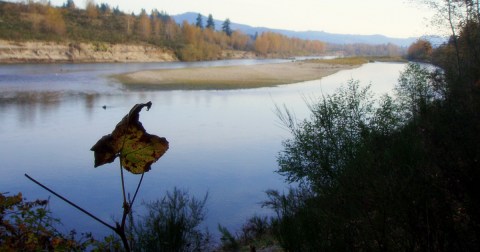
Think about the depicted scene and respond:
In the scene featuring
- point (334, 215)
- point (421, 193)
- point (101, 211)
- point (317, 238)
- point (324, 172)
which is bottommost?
point (101, 211)

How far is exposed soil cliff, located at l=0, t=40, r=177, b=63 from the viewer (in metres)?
53.3

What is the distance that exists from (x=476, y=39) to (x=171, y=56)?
63.8 m

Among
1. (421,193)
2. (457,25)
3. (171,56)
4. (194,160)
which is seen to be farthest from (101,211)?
(171,56)

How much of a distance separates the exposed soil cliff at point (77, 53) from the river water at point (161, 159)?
96.0ft

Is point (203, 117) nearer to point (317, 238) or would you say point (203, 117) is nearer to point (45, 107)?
point (45, 107)

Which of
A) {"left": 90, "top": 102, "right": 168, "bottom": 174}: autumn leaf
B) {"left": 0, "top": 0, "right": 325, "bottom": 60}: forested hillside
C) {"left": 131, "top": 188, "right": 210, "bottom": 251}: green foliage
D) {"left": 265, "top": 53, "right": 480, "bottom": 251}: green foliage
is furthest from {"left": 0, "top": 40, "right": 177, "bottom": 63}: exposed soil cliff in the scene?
{"left": 90, "top": 102, "right": 168, "bottom": 174}: autumn leaf

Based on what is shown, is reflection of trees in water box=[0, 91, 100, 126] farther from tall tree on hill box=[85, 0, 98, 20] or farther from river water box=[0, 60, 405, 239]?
tall tree on hill box=[85, 0, 98, 20]

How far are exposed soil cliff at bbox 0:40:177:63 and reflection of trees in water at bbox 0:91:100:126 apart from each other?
2975 centimetres

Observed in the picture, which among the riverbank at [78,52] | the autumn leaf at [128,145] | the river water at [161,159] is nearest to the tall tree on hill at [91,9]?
the riverbank at [78,52]

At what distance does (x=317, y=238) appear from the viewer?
3.51 metres

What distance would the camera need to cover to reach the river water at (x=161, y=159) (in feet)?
32.2

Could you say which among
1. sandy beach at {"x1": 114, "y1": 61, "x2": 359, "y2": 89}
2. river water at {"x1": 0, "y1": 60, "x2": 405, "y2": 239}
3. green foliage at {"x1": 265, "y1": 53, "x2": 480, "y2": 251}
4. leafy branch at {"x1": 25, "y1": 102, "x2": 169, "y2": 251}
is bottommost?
river water at {"x1": 0, "y1": 60, "x2": 405, "y2": 239}

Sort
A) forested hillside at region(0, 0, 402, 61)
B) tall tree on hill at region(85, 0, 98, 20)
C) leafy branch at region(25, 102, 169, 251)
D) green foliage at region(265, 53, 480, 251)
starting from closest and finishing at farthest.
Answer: leafy branch at region(25, 102, 169, 251)
green foliage at region(265, 53, 480, 251)
forested hillside at region(0, 0, 402, 61)
tall tree on hill at region(85, 0, 98, 20)

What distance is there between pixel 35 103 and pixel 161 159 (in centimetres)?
1187
